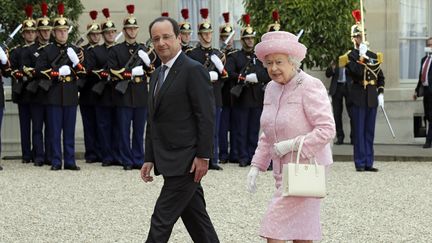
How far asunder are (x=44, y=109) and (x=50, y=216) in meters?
5.08

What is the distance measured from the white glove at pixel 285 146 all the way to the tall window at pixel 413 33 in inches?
576

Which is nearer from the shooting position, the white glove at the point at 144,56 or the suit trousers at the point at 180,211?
the suit trousers at the point at 180,211

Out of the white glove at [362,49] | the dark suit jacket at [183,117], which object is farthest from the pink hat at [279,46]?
the white glove at [362,49]

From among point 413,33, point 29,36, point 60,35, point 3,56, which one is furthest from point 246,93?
point 413,33

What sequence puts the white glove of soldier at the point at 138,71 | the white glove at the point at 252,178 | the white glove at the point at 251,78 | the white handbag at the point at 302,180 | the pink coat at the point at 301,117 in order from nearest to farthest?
1. the white handbag at the point at 302,180
2. the pink coat at the point at 301,117
3. the white glove at the point at 252,178
4. the white glove of soldier at the point at 138,71
5. the white glove at the point at 251,78

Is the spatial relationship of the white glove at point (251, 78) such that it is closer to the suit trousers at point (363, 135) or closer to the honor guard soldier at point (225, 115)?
the honor guard soldier at point (225, 115)

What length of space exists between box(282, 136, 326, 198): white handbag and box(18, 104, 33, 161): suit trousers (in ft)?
32.7

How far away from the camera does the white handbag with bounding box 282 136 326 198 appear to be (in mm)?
6621

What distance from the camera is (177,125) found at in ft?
24.2

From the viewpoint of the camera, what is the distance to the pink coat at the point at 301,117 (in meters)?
6.78

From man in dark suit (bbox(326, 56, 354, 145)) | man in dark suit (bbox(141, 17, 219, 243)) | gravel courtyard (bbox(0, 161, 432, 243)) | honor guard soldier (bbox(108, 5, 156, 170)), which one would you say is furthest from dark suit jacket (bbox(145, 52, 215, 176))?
man in dark suit (bbox(326, 56, 354, 145))

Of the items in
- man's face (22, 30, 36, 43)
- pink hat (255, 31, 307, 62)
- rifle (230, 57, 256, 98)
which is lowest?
rifle (230, 57, 256, 98)

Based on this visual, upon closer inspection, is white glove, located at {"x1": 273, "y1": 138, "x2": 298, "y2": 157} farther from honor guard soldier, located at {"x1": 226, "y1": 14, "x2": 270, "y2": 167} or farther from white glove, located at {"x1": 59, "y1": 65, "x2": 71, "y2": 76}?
honor guard soldier, located at {"x1": 226, "y1": 14, "x2": 270, "y2": 167}

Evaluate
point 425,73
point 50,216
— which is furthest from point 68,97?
point 425,73
